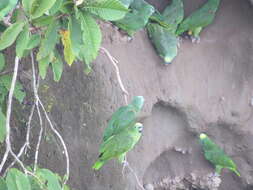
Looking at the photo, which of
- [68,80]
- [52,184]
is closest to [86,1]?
[52,184]

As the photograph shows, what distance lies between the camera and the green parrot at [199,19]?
10.2ft

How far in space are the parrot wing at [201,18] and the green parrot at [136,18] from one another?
0.58m

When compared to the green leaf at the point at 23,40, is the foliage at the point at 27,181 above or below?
below

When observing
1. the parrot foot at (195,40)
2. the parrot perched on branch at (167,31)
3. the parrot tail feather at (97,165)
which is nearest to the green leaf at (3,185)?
the parrot tail feather at (97,165)

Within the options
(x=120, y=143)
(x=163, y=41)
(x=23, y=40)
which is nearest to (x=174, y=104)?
(x=163, y=41)

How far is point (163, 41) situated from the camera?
9.79ft

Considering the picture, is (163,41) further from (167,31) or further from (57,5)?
(57,5)

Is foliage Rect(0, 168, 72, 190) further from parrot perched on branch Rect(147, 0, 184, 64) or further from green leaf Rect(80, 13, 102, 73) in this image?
parrot perched on branch Rect(147, 0, 184, 64)

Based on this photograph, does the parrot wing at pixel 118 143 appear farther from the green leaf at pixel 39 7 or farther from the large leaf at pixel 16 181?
the green leaf at pixel 39 7

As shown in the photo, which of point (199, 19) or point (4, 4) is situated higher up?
point (4, 4)

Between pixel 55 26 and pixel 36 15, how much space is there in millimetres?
145

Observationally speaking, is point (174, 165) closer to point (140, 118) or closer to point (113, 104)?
point (140, 118)

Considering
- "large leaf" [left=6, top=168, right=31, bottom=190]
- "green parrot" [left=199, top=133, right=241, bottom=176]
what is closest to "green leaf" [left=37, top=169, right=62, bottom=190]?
"large leaf" [left=6, top=168, right=31, bottom=190]

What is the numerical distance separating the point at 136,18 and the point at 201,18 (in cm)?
81
